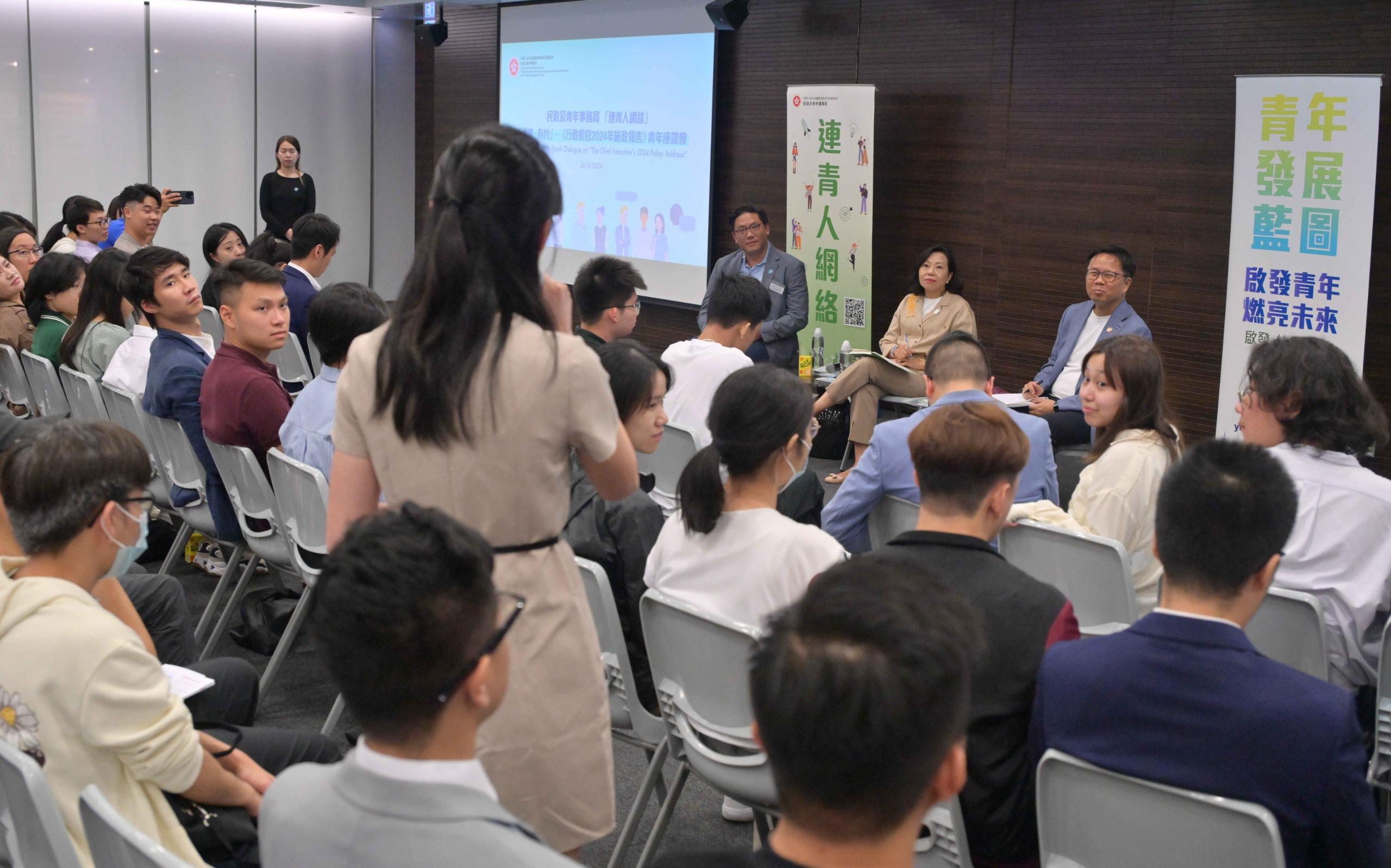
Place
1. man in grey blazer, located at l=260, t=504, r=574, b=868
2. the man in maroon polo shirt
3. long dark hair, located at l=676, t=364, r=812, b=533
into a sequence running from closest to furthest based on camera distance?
man in grey blazer, located at l=260, t=504, r=574, b=868
long dark hair, located at l=676, t=364, r=812, b=533
the man in maroon polo shirt

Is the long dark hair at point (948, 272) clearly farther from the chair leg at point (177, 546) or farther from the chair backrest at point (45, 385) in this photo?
the chair backrest at point (45, 385)

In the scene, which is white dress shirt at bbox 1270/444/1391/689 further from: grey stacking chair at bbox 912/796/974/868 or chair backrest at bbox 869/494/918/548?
grey stacking chair at bbox 912/796/974/868

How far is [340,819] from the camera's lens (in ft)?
3.87

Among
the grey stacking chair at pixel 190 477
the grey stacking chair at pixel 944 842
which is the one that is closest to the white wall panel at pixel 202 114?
the grey stacking chair at pixel 190 477

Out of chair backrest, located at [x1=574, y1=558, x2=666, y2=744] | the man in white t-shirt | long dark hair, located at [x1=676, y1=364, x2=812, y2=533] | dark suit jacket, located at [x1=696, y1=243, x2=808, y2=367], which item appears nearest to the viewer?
long dark hair, located at [x1=676, y1=364, x2=812, y2=533]

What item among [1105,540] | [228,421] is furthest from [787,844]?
[228,421]

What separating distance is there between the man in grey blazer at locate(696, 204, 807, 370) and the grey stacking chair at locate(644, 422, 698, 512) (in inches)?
107

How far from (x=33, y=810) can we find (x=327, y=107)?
430 inches

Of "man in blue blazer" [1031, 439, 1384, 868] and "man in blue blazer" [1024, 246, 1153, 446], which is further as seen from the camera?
"man in blue blazer" [1024, 246, 1153, 446]

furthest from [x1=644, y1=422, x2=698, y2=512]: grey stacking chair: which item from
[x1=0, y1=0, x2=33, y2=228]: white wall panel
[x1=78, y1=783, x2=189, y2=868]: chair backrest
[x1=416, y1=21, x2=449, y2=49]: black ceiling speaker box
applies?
[x1=0, y1=0, x2=33, y2=228]: white wall panel

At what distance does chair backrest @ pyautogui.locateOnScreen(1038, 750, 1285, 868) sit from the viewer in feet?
5.11

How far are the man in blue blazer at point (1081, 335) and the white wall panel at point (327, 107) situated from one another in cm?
765

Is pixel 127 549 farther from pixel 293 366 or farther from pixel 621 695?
pixel 293 366

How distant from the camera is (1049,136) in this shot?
6863mm
